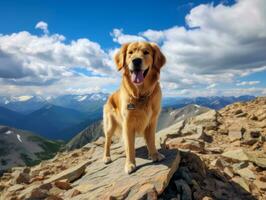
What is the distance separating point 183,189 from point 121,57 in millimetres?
4629

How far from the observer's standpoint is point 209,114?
20359mm

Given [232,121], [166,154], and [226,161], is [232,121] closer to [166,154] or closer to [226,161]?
[226,161]

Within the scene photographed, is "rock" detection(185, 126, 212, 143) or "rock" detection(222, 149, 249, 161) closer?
"rock" detection(222, 149, 249, 161)

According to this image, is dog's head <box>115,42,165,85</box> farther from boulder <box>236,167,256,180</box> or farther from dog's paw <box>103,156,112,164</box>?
boulder <box>236,167,256,180</box>

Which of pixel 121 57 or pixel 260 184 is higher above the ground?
pixel 121 57

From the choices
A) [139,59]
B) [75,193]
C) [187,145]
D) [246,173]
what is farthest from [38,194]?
[246,173]

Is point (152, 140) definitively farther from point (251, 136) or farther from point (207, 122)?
point (207, 122)

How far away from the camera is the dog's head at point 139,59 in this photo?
369 inches

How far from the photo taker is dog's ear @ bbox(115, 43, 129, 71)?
1021 cm

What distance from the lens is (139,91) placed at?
9.72 m

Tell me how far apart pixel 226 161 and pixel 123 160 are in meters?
4.49

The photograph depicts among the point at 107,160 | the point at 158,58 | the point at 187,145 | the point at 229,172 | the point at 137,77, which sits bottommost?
the point at 229,172

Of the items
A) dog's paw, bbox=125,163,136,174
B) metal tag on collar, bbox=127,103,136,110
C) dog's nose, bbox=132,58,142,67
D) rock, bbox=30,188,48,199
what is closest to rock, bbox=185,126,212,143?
dog's paw, bbox=125,163,136,174

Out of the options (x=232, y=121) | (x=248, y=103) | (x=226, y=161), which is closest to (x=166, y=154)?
(x=226, y=161)
